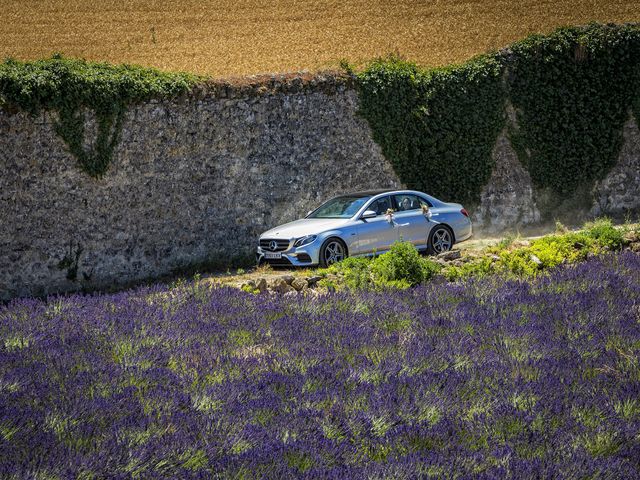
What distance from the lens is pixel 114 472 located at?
530 centimetres

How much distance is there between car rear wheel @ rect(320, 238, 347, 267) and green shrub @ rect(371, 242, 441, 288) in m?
3.40

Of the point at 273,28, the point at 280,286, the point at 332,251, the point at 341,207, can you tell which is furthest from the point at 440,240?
the point at 273,28

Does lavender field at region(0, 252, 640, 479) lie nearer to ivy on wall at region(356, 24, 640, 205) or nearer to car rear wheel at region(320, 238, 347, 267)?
car rear wheel at region(320, 238, 347, 267)

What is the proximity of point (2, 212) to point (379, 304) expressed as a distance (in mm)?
9257

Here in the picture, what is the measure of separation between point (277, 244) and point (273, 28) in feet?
44.6

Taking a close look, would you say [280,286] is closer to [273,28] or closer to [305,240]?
[305,240]

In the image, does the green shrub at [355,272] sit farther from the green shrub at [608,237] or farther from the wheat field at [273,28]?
the wheat field at [273,28]

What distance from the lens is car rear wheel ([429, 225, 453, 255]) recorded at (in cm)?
1766

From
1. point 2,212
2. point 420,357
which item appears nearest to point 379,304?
point 420,357

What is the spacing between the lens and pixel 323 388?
6.91 m

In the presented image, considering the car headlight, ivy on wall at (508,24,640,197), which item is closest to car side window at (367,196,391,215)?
the car headlight

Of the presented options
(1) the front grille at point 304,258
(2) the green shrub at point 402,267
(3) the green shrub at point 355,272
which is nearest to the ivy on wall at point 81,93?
(1) the front grille at point 304,258

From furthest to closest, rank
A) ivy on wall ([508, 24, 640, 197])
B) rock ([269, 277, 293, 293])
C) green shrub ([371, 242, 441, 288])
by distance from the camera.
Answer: ivy on wall ([508, 24, 640, 197])
green shrub ([371, 242, 441, 288])
rock ([269, 277, 293, 293])

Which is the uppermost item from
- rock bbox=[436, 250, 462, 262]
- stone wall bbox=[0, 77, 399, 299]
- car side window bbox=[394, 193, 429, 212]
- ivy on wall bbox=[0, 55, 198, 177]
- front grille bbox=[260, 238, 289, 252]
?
ivy on wall bbox=[0, 55, 198, 177]
